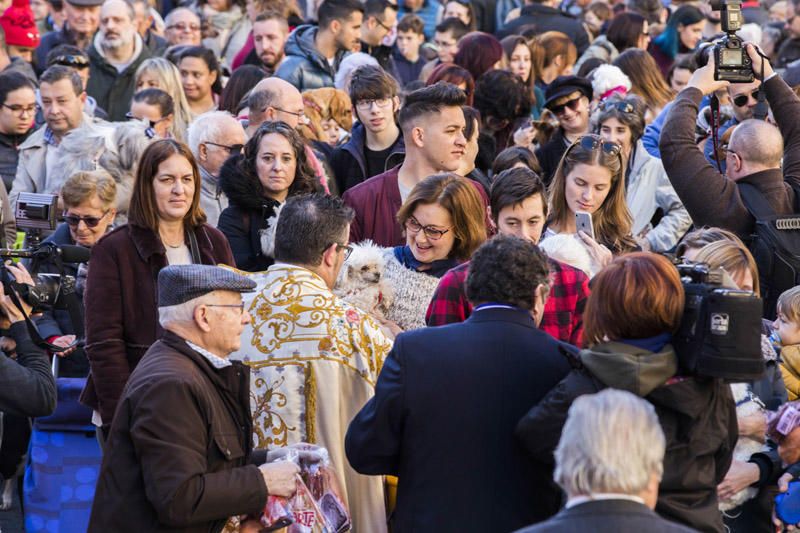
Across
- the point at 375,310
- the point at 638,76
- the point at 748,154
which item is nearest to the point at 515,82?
the point at 638,76

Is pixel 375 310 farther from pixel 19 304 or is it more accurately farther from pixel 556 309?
pixel 19 304

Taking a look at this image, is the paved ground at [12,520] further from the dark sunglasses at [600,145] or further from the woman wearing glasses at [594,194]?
the dark sunglasses at [600,145]

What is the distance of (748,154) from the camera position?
6.59 m

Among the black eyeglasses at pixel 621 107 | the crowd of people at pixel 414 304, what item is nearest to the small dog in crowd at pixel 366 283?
the crowd of people at pixel 414 304

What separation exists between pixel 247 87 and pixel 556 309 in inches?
199

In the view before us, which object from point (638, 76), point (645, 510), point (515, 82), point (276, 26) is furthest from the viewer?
point (276, 26)

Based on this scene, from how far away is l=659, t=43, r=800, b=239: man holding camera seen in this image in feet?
21.1

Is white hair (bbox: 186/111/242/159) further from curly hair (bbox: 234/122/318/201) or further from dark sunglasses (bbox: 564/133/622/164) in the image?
dark sunglasses (bbox: 564/133/622/164)

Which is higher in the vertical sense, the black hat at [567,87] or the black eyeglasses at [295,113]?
the black hat at [567,87]

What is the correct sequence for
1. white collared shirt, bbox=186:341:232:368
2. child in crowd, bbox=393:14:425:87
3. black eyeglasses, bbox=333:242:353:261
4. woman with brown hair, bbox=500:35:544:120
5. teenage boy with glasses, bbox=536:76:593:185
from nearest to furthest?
white collared shirt, bbox=186:341:232:368
black eyeglasses, bbox=333:242:353:261
teenage boy with glasses, bbox=536:76:593:185
woman with brown hair, bbox=500:35:544:120
child in crowd, bbox=393:14:425:87

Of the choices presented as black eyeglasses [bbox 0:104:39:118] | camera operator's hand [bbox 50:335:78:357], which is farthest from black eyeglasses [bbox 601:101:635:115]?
black eyeglasses [bbox 0:104:39:118]

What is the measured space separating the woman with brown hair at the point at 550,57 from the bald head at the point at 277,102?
3.87m

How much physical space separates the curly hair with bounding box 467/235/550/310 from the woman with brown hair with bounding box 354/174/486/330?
1269 millimetres

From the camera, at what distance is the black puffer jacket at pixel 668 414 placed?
3.98m
